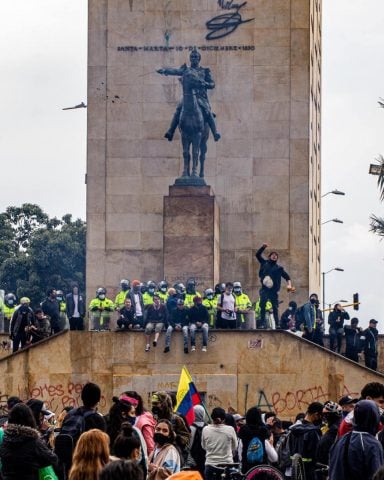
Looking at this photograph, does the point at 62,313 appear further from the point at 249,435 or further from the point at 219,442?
the point at 219,442

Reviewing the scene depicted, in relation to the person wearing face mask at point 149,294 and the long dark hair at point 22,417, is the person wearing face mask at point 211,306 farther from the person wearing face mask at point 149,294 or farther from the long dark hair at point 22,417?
the long dark hair at point 22,417

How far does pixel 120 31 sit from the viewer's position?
167 ft

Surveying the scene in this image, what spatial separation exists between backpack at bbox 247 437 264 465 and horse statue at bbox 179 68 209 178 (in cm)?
2002

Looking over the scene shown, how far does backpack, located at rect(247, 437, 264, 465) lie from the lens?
73.8 ft

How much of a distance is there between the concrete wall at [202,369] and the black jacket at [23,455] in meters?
22.2

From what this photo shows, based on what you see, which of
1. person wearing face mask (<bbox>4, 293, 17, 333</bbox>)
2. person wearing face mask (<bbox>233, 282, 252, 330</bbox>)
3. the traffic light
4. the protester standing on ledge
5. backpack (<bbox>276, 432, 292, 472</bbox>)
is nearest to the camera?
backpack (<bbox>276, 432, 292, 472</bbox>)

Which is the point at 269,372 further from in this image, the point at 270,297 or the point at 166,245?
the point at 166,245

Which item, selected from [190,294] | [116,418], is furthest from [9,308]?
[116,418]


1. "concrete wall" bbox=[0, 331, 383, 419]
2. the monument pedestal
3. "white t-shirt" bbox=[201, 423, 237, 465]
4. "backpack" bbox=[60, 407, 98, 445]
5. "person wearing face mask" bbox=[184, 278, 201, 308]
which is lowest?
"white t-shirt" bbox=[201, 423, 237, 465]

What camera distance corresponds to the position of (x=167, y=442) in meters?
17.3

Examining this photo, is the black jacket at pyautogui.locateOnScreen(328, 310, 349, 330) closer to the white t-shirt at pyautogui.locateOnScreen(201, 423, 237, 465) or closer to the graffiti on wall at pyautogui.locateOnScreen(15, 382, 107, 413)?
the graffiti on wall at pyautogui.locateOnScreen(15, 382, 107, 413)

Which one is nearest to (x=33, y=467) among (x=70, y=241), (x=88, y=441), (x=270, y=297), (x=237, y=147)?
(x=88, y=441)

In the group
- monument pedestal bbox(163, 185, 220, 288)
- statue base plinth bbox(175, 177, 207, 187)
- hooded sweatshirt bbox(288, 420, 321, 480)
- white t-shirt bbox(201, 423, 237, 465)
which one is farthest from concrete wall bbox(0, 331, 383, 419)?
hooded sweatshirt bbox(288, 420, 321, 480)

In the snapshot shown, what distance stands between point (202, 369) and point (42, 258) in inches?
1621
